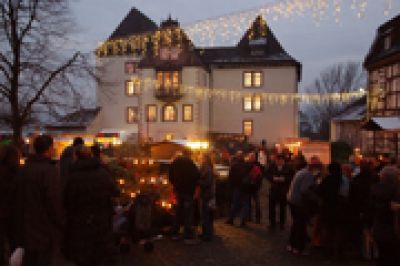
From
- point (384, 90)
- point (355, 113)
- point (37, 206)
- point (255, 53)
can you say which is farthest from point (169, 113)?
point (37, 206)

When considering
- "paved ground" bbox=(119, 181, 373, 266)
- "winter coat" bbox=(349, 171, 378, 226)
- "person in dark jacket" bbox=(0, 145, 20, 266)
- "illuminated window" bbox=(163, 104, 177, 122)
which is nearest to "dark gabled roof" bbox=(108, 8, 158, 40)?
"illuminated window" bbox=(163, 104, 177, 122)

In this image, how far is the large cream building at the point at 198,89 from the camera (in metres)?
37.7

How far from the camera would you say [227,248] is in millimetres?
8555

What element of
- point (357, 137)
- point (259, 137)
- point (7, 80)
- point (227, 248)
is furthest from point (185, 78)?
point (227, 248)

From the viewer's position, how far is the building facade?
2131 centimetres

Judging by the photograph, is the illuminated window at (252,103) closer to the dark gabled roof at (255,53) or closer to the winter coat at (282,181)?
the dark gabled roof at (255,53)

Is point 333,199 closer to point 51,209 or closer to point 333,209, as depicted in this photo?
point 333,209

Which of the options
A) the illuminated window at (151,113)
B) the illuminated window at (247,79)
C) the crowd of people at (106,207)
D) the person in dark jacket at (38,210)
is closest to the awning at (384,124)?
the crowd of people at (106,207)

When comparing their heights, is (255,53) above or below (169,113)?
above

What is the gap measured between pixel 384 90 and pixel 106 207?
72.6ft

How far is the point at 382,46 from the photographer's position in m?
25.1

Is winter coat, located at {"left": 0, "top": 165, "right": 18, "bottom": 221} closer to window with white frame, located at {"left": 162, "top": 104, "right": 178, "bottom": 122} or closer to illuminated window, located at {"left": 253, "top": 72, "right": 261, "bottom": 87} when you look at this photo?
window with white frame, located at {"left": 162, "top": 104, "right": 178, "bottom": 122}

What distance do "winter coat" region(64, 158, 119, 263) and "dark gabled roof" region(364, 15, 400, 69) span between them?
20.4 meters

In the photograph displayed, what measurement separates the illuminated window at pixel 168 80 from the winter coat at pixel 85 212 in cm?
3274
